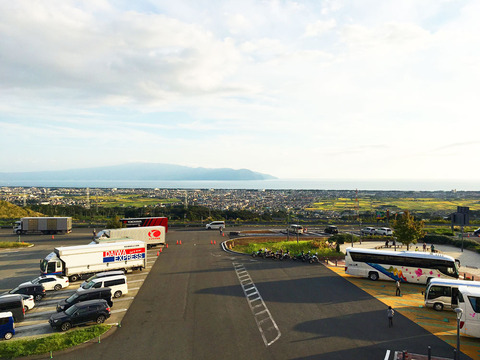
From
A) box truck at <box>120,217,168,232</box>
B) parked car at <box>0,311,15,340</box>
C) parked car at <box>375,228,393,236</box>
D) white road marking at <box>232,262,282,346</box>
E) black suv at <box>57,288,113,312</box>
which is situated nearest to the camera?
parked car at <box>0,311,15,340</box>

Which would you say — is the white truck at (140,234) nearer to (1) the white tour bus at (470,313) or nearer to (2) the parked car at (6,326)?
(2) the parked car at (6,326)

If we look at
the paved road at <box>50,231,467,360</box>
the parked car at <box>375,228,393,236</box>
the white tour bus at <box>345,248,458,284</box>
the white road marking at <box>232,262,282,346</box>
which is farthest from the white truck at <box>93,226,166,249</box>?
the parked car at <box>375,228,393,236</box>

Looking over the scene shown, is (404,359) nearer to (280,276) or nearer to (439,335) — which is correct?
(439,335)

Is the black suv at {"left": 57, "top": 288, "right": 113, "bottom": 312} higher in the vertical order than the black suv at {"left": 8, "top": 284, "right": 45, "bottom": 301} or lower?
higher

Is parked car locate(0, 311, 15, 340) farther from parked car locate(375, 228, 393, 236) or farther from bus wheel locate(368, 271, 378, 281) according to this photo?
parked car locate(375, 228, 393, 236)

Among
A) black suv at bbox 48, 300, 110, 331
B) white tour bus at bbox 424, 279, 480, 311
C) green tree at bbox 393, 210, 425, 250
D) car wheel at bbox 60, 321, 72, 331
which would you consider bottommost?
car wheel at bbox 60, 321, 72, 331

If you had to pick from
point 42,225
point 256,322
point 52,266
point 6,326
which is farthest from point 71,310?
point 42,225

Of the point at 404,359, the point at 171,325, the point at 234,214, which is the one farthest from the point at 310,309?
the point at 234,214
